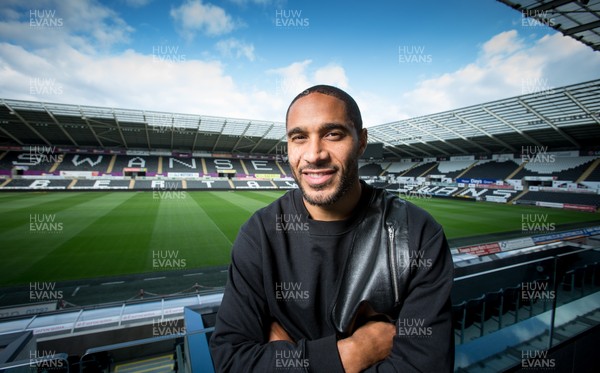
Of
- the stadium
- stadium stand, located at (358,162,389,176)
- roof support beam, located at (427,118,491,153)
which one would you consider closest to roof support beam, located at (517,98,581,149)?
the stadium

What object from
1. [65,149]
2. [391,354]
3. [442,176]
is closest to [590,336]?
[391,354]

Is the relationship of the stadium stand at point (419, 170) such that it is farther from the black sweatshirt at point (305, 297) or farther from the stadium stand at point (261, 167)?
the black sweatshirt at point (305, 297)

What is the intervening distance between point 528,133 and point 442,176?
45.9ft

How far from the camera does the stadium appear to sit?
260 centimetres

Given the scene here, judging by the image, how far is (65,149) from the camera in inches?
1507

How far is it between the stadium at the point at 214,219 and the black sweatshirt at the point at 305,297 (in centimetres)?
39

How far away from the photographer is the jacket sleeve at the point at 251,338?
4.00ft
